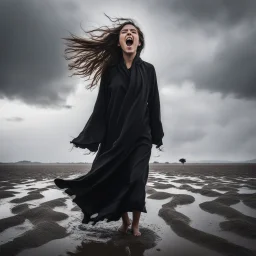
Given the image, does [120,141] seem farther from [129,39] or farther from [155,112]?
[129,39]

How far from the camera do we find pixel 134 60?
3.19m

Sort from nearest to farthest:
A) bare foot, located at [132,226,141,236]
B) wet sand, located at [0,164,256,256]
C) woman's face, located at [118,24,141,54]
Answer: wet sand, located at [0,164,256,256] → bare foot, located at [132,226,141,236] → woman's face, located at [118,24,141,54]

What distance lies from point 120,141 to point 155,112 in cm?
67

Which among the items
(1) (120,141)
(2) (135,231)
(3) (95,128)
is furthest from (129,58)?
(2) (135,231)

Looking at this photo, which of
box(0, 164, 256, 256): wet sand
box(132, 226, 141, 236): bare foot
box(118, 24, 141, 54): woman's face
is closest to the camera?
box(0, 164, 256, 256): wet sand

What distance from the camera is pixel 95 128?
318 centimetres

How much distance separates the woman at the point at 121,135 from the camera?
2.66 m

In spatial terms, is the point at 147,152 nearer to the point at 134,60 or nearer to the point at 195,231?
the point at 195,231

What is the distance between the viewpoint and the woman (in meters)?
2.66

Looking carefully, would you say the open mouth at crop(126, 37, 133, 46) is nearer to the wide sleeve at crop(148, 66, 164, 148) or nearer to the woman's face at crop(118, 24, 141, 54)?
the woman's face at crop(118, 24, 141, 54)

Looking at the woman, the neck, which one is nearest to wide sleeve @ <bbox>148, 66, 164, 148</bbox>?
the woman

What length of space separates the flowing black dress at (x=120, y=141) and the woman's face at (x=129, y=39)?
0.16 metres

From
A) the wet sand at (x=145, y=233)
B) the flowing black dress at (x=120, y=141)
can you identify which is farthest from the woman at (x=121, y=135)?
the wet sand at (x=145, y=233)

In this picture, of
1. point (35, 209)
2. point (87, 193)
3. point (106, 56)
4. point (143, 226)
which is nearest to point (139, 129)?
point (87, 193)
